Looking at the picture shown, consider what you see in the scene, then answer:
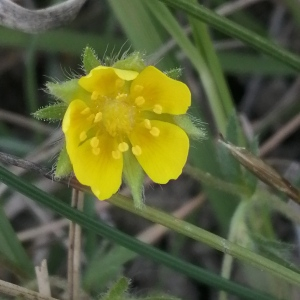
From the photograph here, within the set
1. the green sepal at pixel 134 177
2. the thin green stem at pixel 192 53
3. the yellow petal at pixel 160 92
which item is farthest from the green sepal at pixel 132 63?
the thin green stem at pixel 192 53

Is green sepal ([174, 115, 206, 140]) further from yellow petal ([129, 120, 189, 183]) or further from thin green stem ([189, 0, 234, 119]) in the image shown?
thin green stem ([189, 0, 234, 119])

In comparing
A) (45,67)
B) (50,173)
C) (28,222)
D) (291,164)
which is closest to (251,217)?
(291,164)

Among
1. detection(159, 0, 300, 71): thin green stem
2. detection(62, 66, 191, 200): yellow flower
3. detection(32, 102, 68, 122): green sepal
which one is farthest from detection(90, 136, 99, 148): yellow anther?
detection(159, 0, 300, 71): thin green stem

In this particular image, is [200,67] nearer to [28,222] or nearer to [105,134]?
[105,134]

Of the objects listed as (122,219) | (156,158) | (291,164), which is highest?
(291,164)

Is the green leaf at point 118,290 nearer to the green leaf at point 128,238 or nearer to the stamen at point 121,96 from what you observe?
the green leaf at point 128,238
